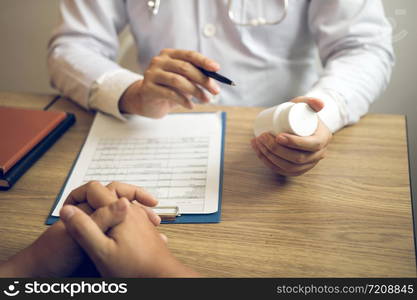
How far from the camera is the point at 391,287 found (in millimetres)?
447

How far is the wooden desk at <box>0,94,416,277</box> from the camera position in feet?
1.56

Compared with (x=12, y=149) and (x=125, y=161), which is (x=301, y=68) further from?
(x=12, y=149)

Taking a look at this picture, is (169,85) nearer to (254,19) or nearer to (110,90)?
(110,90)

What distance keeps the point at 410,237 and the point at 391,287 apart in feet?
0.29

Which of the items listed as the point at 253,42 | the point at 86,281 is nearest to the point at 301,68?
the point at 253,42

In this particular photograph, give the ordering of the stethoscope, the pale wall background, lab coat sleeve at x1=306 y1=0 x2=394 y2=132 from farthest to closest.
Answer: the pale wall background, the stethoscope, lab coat sleeve at x1=306 y1=0 x2=394 y2=132

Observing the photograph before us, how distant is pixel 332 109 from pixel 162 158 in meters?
0.32

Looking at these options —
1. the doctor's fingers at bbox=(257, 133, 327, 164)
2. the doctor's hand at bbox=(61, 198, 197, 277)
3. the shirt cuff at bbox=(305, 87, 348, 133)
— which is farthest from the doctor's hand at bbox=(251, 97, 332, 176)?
the doctor's hand at bbox=(61, 198, 197, 277)

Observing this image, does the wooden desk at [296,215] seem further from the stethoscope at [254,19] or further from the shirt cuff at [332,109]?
the stethoscope at [254,19]

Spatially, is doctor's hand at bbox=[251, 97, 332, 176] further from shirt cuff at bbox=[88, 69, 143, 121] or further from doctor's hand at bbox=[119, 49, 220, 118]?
shirt cuff at bbox=[88, 69, 143, 121]

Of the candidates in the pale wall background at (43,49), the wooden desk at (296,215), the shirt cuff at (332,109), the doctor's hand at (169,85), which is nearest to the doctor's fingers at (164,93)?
the doctor's hand at (169,85)

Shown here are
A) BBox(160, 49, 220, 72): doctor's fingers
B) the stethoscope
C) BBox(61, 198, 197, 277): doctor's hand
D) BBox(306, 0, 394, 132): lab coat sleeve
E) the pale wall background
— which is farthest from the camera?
the pale wall background

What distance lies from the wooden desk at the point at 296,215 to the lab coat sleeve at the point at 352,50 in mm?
81

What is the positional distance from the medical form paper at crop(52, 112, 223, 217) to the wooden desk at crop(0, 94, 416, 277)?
0.02 metres
